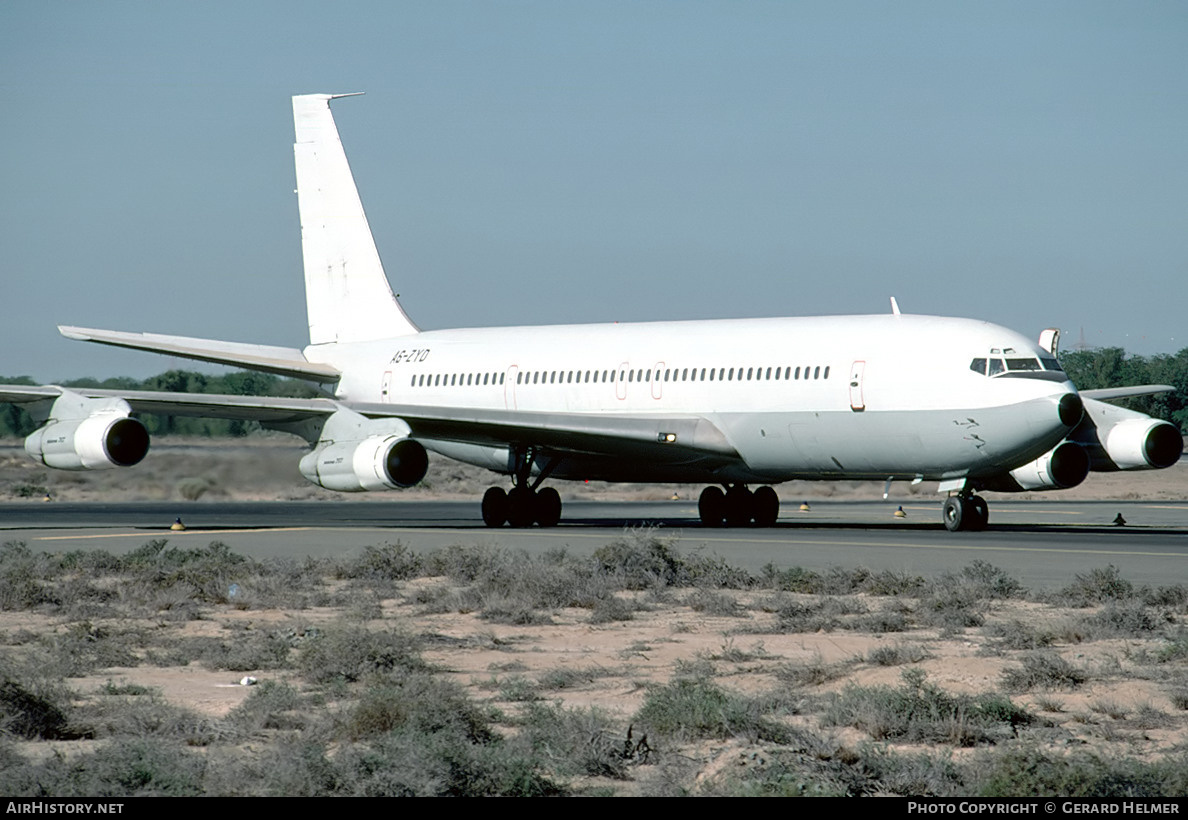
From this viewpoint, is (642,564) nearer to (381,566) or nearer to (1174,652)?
(381,566)

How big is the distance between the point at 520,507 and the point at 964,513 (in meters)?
8.98

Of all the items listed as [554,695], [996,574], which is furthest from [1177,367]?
[554,695]

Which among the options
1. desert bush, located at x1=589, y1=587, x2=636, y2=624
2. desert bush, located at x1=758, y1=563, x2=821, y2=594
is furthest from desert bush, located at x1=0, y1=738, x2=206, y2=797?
desert bush, located at x1=758, y1=563, x2=821, y2=594

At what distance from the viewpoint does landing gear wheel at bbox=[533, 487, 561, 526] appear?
30484 mm

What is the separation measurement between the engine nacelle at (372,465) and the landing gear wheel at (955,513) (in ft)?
31.0

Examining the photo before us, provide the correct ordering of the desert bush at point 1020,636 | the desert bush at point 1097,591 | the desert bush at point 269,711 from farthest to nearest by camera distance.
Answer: the desert bush at point 1097,591 < the desert bush at point 1020,636 < the desert bush at point 269,711

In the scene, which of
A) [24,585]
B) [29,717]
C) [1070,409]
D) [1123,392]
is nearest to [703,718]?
[29,717]

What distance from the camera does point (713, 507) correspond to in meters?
31.1

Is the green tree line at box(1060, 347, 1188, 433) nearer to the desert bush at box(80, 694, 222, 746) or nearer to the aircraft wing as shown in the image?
the aircraft wing

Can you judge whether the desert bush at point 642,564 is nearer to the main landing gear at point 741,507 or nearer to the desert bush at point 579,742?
the desert bush at point 579,742

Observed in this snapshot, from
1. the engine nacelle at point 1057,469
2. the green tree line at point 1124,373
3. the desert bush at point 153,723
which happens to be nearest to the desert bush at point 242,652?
the desert bush at point 153,723

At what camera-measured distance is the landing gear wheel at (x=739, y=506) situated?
101 ft

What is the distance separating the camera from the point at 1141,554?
21844mm
